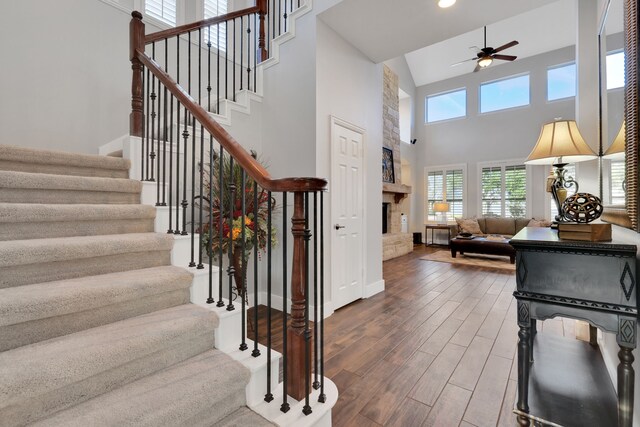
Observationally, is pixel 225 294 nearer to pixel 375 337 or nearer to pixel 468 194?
pixel 375 337

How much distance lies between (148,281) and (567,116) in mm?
9574

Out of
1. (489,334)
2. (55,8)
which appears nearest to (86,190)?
(55,8)

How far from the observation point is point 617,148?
5.26 feet

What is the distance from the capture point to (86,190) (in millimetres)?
1997

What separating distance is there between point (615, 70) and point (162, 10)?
4688 millimetres

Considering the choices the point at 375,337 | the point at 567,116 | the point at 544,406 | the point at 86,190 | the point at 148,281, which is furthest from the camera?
the point at 567,116

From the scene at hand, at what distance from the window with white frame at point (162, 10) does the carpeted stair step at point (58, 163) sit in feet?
8.37

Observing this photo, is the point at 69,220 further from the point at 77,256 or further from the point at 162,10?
the point at 162,10

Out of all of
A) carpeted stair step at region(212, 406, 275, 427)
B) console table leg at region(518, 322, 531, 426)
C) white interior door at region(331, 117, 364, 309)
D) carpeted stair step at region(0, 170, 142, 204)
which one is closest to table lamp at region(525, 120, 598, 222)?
console table leg at region(518, 322, 531, 426)

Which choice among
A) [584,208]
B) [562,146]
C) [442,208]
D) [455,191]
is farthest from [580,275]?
[455,191]

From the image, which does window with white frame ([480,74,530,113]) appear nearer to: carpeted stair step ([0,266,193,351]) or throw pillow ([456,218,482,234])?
throw pillow ([456,218,482,234])

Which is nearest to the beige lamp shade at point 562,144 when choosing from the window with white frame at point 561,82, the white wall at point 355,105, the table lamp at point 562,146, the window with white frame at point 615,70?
the table lamp at point 562,146

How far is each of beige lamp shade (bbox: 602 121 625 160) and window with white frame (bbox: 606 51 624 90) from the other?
301 millimetres

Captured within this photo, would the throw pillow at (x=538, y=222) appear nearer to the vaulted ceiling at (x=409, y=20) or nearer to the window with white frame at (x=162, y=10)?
the vaulted ceiling at (x=409, y=20)
